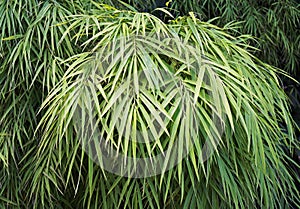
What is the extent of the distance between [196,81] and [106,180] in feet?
0.97

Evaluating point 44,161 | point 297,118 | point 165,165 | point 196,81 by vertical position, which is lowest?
point 297,118

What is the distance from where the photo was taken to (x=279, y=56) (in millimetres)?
1796

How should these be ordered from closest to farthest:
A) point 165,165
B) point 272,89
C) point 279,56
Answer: point 165,165
point 272,89
point 279,56

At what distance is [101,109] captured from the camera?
100 cm

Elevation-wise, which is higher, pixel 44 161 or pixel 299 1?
pixel 299 1

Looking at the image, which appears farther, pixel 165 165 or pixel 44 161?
pixel 44 161

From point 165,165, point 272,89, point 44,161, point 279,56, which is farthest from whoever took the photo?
point 279,56

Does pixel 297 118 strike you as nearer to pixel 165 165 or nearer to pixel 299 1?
pixel 299 1

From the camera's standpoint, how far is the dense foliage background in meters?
1.02

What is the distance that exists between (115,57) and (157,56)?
96 millimetres

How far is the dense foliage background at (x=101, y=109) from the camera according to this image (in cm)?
102

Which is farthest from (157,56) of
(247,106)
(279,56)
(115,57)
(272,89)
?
(279,56)

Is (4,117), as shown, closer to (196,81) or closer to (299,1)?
(196,81)

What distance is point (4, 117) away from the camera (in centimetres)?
116
